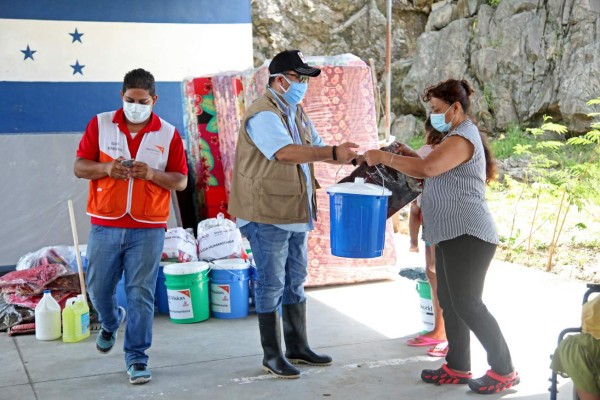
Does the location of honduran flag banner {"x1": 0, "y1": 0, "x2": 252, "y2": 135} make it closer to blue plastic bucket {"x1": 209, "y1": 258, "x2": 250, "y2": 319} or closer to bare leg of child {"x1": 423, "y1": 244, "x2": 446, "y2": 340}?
blue plastic bucket {"x1": 209, "y1": 258, "x2": 250, "y2": 319}

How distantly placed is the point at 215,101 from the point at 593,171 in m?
4.29

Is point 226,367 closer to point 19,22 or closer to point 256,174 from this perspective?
point 256,174

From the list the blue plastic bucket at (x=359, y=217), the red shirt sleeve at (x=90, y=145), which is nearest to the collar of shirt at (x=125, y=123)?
the red shirt sleeve at (x=90, y=145)

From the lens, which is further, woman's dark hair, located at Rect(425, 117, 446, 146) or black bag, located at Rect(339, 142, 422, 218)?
woman's dark hair, located at Rect(425, 117, 446, 146)

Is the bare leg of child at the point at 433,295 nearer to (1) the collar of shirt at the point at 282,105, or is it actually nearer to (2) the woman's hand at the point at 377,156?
(2) the woman's hand at the point at 377,156

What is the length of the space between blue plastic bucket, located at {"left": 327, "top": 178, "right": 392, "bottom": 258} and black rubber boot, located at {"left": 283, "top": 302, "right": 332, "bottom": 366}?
56cm

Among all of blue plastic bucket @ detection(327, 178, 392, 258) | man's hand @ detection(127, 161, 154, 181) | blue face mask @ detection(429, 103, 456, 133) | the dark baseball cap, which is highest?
the dark baseball cap

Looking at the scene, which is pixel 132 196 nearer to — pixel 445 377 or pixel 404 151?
pixel 404 151

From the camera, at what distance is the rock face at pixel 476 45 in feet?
73.9

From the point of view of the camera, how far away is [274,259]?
451 centimetres

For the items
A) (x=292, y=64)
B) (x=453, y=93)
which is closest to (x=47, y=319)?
(x=292, y=64)

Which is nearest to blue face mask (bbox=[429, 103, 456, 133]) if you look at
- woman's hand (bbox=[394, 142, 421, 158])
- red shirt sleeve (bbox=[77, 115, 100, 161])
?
woman's hand (bbox=[394, 142, 421, 158])

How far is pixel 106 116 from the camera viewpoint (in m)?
4.62

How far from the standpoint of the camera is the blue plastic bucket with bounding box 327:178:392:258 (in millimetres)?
4516
